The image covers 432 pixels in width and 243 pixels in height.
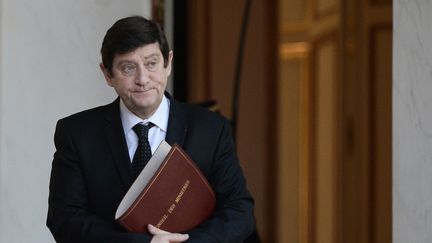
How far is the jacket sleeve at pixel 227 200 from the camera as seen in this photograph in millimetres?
2828

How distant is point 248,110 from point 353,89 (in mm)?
819

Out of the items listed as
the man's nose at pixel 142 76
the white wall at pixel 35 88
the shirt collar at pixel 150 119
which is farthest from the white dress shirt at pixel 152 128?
the white wall at pixel 35 88

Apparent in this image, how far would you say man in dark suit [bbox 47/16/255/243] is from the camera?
2783 mm

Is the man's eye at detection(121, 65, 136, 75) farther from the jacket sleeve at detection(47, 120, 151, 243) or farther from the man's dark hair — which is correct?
the jacket sleeve at detection(47, 120, 151, 243)

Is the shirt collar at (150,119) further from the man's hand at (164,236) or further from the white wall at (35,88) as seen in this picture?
the white wall at (35,88)

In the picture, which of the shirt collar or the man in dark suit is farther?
the shirt collar

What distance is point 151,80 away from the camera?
2.80 meters

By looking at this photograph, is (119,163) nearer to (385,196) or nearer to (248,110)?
(385,196)
